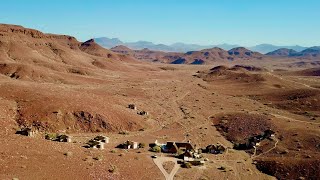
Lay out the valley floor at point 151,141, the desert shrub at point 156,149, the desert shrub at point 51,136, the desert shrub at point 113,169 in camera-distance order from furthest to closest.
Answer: the desert shrub at point 156,149, the desert shrub at point 51,136, the desert shrub at point 113,169, the valley floor at point 151,141

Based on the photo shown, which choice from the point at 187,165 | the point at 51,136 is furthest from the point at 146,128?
the point at 187,165

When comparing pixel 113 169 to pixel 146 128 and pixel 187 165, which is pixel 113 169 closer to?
pixel 187 165

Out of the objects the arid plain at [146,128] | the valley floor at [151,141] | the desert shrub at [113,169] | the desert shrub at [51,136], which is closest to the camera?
the valley floor at [151,141]

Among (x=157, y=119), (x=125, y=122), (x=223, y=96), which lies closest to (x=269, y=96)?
(x=223, y=96)

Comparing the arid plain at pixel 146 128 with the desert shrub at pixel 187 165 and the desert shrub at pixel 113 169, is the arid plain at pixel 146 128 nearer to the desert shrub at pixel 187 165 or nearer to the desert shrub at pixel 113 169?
the desert shrub at pixel 113 169

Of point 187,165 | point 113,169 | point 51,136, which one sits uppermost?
point 51,136

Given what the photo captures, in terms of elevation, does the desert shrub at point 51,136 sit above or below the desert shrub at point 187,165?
above

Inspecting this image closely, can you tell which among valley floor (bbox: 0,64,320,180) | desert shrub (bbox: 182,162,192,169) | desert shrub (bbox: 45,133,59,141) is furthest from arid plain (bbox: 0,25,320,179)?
desert shrub (bbox: 45,133,59,141)

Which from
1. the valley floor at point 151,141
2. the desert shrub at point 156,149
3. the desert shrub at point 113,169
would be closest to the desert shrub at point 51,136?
the valley floor at point 151,141

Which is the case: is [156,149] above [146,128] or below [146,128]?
above

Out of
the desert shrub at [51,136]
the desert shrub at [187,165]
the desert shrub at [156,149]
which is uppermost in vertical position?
the desert shrub at [51,136]

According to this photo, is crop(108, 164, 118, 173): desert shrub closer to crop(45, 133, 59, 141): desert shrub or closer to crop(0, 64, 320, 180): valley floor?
crop(0, 64, 320, 180): valley floor

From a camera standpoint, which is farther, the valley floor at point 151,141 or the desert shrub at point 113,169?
the desert shrub at point 113,169
